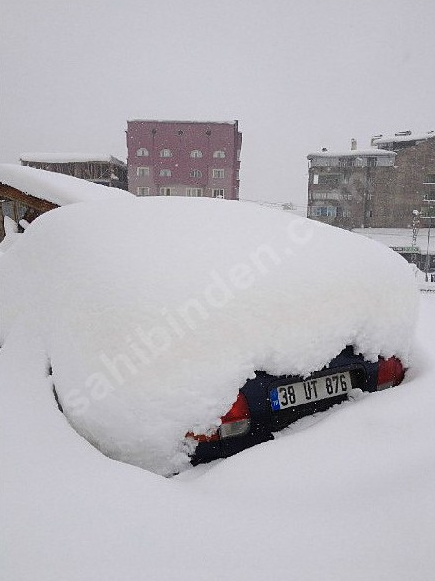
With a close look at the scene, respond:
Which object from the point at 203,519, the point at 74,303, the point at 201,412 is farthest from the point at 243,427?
the point at 74,303

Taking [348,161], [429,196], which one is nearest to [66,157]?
[348,161]

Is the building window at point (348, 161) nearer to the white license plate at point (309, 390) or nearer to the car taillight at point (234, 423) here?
the white license plate at point (309, 390)

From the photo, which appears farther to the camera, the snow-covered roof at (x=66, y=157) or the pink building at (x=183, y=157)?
the snow-covered roof at (x=66, y=157)

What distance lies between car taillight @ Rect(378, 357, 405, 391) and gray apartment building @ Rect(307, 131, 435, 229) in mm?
38493

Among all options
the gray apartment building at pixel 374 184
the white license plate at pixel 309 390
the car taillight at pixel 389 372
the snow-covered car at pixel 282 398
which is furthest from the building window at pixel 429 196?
the white license plate at pixel 309 390

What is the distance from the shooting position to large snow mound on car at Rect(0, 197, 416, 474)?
1.37m

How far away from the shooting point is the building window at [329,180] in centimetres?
3797

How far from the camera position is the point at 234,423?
1479 millimetres

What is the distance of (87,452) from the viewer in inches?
53.5

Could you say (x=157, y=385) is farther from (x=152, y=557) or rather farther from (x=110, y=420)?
(x=152, y=557)

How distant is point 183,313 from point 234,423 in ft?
1.57

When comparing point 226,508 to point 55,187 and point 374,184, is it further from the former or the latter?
point 374,184

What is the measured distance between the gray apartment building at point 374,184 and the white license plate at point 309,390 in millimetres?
38841

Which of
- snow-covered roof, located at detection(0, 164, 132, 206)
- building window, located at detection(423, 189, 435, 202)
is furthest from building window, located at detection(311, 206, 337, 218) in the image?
snow-covered roof, located at detection(0, 164, 132, 206)
